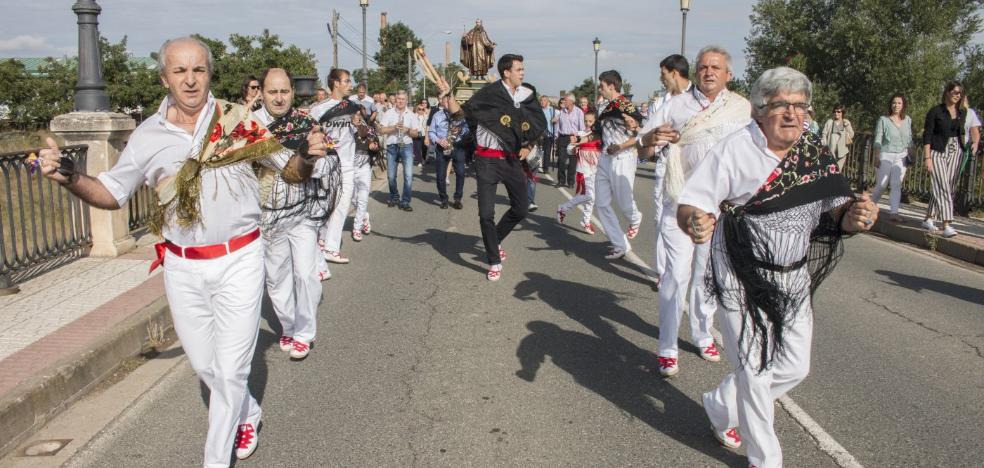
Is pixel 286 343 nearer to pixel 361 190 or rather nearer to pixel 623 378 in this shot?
pixel 623 378

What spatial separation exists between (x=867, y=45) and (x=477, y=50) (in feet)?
50.4

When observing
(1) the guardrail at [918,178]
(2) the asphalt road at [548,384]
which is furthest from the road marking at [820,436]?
(1) the guardrail at [918,178]

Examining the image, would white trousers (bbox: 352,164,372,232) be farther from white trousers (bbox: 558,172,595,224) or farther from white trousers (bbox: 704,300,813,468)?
white trousers (bbox: 704,300,813,468)

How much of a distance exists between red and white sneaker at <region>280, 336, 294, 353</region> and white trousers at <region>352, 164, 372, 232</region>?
484 cm

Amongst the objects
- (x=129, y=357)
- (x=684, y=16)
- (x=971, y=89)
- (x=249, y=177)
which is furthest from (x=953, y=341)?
(x=971, y=89)

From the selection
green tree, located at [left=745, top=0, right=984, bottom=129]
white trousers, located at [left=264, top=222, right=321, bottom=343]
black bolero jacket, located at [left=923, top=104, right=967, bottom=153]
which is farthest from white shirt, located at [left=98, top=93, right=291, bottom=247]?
green tree, located at [left=745, top=0, right=984, bottom=129]

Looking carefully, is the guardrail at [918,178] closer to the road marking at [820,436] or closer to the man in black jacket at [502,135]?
the man in black jacket at [502,135]

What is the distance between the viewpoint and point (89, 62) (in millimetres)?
9008

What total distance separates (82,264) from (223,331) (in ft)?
17.9

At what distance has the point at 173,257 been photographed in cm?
367

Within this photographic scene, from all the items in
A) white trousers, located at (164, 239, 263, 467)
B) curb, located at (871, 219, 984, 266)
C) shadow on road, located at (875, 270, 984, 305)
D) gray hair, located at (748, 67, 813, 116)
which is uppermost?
gray hair, located at (748, 67, 813, 116)

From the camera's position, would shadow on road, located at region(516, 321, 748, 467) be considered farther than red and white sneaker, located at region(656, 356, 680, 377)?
No

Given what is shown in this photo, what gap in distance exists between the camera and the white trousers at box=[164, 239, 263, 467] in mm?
3633

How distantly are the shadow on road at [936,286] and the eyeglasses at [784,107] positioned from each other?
5249mm
